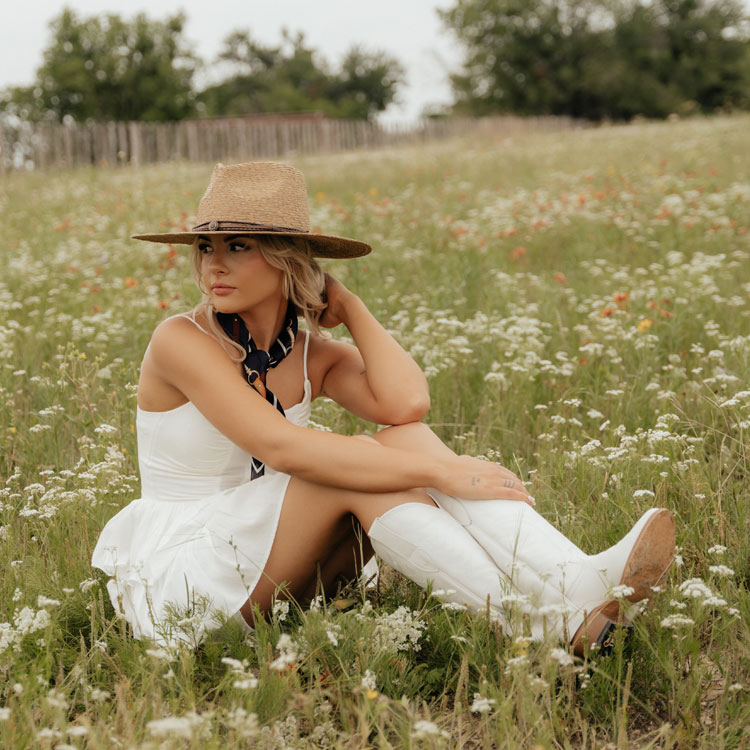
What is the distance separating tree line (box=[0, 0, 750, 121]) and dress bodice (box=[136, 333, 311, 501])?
1935 inches

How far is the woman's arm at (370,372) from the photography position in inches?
118

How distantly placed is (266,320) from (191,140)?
2012cm

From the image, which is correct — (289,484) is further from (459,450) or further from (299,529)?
(459,450)

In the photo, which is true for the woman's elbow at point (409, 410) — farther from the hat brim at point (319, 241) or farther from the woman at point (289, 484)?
the hat brim at point (319, 241)

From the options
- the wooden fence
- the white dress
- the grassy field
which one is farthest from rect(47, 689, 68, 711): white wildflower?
the wooden fence

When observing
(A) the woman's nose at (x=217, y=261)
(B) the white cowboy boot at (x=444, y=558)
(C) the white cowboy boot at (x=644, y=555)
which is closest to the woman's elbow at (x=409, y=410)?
(B) the white cowboy boot at (x=444, y=558)

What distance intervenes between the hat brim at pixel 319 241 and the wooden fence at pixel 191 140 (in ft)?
39.8

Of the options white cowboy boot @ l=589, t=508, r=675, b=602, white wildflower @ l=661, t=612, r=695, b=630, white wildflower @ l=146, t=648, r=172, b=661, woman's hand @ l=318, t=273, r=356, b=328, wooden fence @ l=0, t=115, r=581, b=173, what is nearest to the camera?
white wildflower @ l=146, t=648, r=172, b=661

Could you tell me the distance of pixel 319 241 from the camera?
10.1 feet

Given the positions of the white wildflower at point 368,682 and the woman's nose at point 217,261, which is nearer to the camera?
the white wildflower at point 368,682

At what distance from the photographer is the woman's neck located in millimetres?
3010

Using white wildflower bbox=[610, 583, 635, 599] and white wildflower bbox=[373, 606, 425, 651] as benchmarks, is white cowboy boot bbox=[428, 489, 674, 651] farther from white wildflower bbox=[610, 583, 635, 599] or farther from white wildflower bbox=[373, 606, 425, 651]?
white wildflower bbox=[373, 606, 425, 651]

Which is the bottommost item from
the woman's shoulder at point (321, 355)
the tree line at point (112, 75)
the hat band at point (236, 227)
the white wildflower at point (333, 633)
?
the white wildflower at point (333, 633)

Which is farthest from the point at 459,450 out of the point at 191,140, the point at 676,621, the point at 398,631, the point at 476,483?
the point at 191,140
